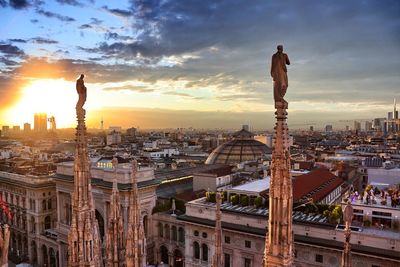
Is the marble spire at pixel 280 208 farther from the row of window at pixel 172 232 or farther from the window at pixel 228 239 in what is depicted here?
Answer: the row of window at pixel 172 232

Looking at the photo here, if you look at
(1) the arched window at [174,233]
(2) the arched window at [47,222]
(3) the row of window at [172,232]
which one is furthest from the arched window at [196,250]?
(2) the arched window at [47,222]

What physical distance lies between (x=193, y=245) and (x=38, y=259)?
35729 millimetres

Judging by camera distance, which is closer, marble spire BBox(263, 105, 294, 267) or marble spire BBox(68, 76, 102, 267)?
marble spire BBox(263, 105, 294, 267)

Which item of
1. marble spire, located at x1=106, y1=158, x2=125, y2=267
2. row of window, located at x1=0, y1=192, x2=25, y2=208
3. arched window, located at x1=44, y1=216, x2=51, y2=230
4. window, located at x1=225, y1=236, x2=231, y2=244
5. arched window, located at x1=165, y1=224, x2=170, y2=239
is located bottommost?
arched window, located at x1=44, y1=216, x2=51, y2=230

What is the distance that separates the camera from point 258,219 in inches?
1371

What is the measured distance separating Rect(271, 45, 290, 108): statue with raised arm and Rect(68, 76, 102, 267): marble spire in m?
7.29

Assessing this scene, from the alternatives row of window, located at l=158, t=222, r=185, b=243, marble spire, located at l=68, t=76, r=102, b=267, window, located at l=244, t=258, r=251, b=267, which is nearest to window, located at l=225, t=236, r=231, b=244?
window, located at l=244, t=258, r=251, b=267

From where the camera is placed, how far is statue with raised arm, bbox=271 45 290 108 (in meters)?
10.5

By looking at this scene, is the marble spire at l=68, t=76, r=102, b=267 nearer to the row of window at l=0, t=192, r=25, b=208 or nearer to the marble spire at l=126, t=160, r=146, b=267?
the marble spire at l=126, t=160, r=146, b=267

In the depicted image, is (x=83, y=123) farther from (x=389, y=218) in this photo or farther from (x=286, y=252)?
(x=389, y=218)

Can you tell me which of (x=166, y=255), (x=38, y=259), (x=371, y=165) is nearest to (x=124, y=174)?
(x=166, y=255)

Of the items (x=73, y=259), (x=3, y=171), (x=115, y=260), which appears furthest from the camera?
(x=3, y=171)

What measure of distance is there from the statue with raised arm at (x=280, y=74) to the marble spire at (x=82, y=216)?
729 cm

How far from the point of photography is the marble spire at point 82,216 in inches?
495
